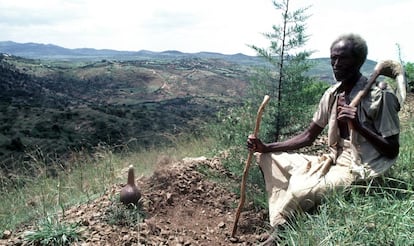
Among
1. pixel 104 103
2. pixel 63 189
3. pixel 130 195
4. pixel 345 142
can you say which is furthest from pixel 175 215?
pixel 104 103

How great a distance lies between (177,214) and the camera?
4.00m

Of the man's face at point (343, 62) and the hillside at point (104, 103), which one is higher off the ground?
the man's face at point (343, 62)

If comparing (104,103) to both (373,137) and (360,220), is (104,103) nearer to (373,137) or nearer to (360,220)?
(373,137)

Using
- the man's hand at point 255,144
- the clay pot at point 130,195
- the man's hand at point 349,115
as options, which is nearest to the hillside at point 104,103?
the man's hand at point 255,144

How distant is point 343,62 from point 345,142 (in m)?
0.53

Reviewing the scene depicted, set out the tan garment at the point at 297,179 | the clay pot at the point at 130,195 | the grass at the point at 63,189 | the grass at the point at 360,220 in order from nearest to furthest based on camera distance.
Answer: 1. the grass at the point at 360,220
2. the tan garment at the point at 297,179
3. the clay pot at the point at 130,195
4. the grass at the point at 63,189

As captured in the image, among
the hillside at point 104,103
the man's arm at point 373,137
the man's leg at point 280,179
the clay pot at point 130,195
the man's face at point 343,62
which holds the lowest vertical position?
the hillside at point 104,103

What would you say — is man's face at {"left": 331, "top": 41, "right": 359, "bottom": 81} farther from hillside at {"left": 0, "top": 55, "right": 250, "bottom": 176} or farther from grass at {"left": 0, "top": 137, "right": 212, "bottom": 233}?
grass at {"left": 0, "top": 137, "right": 212, "bottom": 233}

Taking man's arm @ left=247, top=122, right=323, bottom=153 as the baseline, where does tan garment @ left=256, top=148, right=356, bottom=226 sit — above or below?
below

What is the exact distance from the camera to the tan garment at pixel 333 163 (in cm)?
279

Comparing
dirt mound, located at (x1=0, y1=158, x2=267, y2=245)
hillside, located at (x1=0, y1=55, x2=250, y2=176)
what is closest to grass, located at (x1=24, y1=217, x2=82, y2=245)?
dirt mound, located at (x1=0, y1=158, x2=267, y2=245)

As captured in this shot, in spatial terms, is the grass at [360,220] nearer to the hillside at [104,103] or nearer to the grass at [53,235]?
the grass at [53,235]

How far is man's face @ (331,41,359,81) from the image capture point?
2.85 m

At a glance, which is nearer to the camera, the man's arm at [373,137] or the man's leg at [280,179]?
the man's arm at [373,137]
